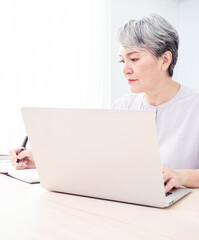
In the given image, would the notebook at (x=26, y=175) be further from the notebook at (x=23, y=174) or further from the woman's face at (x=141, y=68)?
the woman's face at (x=141, y=68)

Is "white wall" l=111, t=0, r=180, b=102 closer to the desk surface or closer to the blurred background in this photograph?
the blurred background

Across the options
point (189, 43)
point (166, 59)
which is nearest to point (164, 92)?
point (166, 59)

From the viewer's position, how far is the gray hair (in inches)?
59.5

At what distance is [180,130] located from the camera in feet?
5.00

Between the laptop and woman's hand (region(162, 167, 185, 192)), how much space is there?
28 mm

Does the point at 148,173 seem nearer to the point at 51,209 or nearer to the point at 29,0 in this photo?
the point at 51,209

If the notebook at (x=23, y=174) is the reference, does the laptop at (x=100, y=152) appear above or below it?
above

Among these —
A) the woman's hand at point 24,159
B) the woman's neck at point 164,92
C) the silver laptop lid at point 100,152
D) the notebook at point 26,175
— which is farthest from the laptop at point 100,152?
the woman's neck at point 164,92

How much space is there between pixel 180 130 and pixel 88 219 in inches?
35.1

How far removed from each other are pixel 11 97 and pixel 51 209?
194cm

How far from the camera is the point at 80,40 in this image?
3.10m

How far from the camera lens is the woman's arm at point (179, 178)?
97 cm

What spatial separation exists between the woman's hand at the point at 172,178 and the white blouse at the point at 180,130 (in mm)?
437

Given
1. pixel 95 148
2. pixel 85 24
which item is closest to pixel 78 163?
pixel 95 148
